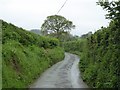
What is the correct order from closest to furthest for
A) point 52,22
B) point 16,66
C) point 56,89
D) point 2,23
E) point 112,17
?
point 112,17, point 56,89, point 16,66, point 2,23, point 52,22

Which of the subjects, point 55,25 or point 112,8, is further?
point 55,25

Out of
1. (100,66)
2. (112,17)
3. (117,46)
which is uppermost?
(112,17)

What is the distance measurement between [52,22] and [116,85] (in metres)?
61.7

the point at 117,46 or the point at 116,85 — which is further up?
the point at 117,46

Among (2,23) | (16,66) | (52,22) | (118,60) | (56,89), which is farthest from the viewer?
(52,22)

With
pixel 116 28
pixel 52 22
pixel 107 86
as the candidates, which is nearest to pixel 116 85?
pixel 107 86

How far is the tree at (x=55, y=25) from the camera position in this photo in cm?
7594

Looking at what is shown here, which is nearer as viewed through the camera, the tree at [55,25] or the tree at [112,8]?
the tree at [112,8]

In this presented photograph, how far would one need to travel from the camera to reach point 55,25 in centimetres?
7594

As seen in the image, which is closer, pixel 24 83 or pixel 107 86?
pixel 107 86

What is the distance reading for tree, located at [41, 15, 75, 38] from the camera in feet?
249

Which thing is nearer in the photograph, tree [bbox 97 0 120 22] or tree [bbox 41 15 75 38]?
tree [bbox 97 0 120 22]

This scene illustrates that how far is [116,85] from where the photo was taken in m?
14.9

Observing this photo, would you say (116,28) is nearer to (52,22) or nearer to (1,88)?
(1,88)
